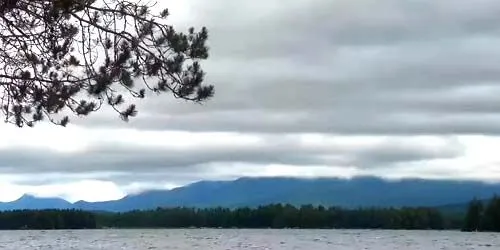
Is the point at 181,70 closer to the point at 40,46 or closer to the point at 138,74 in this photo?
the point at 138,74

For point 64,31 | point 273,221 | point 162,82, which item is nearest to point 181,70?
point 162,82

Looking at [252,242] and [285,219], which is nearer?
[252,242]

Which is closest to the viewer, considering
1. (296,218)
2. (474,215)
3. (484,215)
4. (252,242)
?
(252,242)

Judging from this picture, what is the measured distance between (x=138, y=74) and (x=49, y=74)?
1065mm

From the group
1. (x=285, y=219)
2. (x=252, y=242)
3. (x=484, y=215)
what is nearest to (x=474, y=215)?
(x=484, y=215)

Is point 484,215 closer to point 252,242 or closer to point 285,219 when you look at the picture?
point 285,219

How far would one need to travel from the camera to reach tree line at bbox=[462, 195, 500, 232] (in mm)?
80600

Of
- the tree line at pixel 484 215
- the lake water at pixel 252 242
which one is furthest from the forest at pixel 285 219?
the lake water at pixel 252 242

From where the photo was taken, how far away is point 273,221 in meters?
112

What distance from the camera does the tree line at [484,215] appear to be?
264 feet

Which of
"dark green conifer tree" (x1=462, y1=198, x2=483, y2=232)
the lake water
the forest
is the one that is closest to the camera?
the lake water

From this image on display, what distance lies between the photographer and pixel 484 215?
86.1 meters

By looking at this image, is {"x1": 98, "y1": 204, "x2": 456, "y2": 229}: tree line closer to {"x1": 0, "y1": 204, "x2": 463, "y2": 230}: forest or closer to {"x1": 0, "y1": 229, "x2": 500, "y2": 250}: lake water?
{"x1": 0, "y1": 204, "x2": 463, "y2": 230}: forest

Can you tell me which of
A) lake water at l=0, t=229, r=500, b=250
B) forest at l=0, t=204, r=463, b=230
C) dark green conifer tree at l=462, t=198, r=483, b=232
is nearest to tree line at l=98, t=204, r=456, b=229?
forest at l=0, t=204, r=463, b=230
